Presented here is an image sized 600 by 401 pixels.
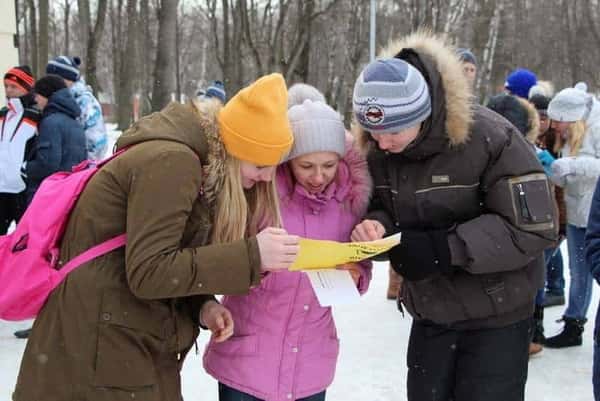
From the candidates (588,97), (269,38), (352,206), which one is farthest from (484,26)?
(352,206)

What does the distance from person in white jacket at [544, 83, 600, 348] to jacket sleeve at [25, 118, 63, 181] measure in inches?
145

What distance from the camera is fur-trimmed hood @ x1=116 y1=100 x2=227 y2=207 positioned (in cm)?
184

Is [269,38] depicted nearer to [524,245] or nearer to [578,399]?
[578,399]

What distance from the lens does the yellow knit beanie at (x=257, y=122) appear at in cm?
192

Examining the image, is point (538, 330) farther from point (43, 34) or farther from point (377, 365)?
point (43, 34)

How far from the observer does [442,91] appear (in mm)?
2203

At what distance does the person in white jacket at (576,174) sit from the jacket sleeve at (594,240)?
239 cm

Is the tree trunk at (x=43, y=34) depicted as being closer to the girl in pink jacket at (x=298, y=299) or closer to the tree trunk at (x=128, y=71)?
the tree trunk at (x=128, y=71)

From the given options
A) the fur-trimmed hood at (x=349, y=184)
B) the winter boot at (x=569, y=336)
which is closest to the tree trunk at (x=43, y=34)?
the winter boot at (x=569, y=336)

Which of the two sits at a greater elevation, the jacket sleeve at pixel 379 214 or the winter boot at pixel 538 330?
the jacket sleeve at pixel 379 214

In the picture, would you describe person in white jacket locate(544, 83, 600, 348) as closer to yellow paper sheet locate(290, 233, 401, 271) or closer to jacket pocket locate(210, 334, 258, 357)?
yellow paper sheet locate(290, 233, 401, 271)

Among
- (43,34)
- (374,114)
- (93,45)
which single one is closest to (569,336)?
(374,114)

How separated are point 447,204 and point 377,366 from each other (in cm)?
246

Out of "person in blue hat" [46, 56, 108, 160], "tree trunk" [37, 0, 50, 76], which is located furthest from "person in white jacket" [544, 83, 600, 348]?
"tree trunk" [37, 0, 50, 76]
